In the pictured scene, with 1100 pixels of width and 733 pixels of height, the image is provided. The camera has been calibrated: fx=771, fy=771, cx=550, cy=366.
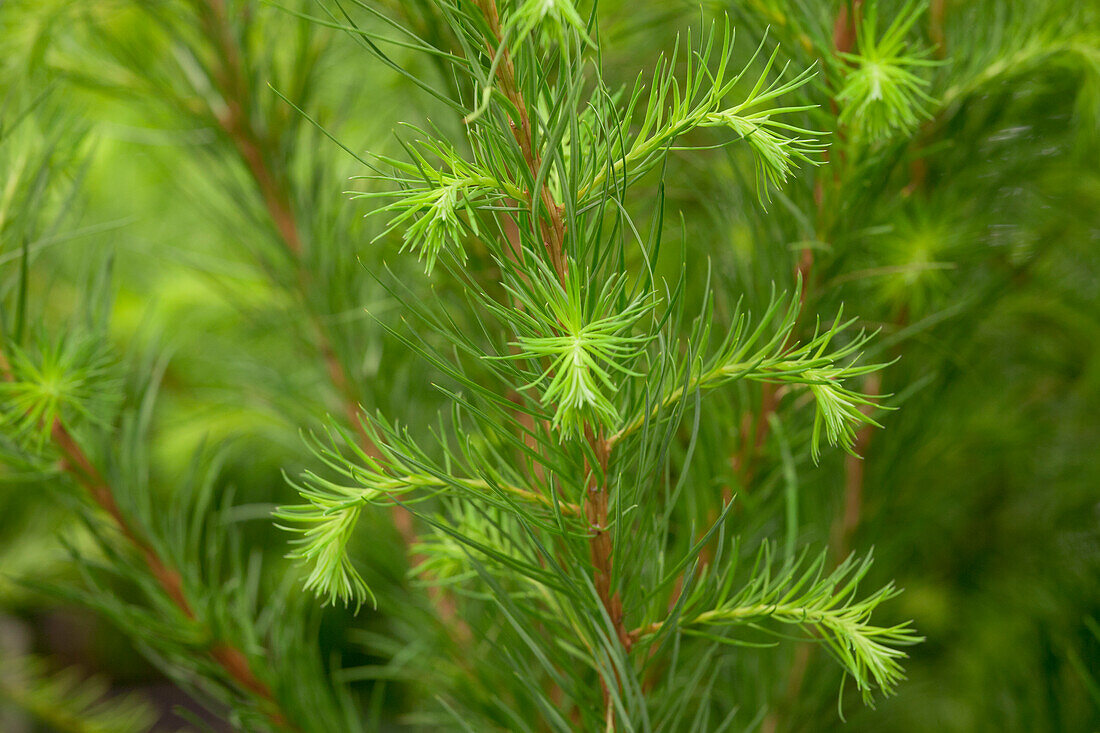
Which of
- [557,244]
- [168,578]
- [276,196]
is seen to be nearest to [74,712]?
[168,578]

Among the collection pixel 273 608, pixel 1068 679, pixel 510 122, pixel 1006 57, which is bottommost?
pixel 273 608

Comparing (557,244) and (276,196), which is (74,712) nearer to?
(276,196)

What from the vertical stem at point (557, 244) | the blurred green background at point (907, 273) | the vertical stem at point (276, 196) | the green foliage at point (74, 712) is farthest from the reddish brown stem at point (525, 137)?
the green foliage at point (74, 712)

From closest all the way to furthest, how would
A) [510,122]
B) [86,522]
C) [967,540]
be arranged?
[510,122], [86,522], [967,540]

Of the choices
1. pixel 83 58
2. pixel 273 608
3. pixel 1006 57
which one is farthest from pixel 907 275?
pixel 83 58

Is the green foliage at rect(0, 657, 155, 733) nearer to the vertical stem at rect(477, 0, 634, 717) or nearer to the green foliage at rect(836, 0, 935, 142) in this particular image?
the vertical stem at rect(477, 0, 634, 717)

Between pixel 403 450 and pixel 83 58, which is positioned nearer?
pixel 403 450

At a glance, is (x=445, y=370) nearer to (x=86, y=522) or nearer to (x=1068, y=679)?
(x=86, y=522)

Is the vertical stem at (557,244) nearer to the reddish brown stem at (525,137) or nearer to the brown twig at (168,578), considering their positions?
the reddish brown stem at (525,137)
